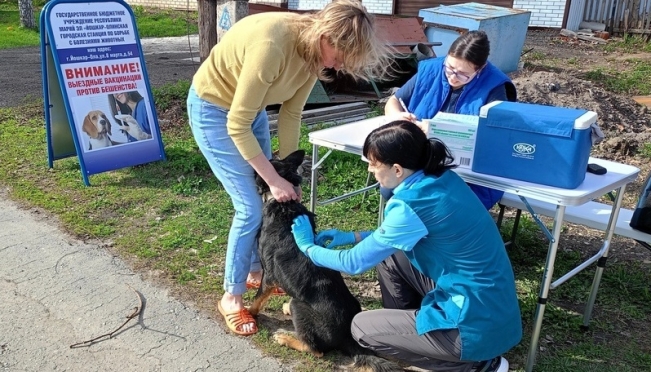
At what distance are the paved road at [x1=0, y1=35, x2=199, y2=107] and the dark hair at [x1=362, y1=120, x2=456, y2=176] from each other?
6.74 metres

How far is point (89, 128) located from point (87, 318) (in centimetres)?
237

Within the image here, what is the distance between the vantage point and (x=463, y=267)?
2521 millimetres

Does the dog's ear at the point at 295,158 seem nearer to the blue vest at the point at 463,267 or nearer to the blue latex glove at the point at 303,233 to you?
the blue latex glove at the point at 303,233

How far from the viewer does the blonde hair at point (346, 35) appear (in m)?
2.56

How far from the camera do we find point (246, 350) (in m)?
3.20

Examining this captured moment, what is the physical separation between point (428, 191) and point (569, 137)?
0.81 meters

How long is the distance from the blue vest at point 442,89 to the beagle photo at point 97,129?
2.93m

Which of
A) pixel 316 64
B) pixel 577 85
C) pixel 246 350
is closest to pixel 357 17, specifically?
pixel 316 64

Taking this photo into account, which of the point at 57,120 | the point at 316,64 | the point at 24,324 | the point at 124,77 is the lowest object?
the point at 24,324

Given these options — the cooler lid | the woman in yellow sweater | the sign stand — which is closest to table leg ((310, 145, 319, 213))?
the woman in yellow sweater

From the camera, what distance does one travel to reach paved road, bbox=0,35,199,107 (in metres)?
8.48

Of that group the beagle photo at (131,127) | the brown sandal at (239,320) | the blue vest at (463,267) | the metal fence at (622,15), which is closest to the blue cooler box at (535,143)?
the blue vest at (463,267)

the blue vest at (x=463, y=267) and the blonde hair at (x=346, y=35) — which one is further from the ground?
the blonde hair at (x=346, y=35)

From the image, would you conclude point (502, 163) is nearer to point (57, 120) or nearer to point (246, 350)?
point (246, 350)
